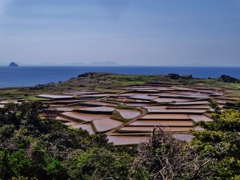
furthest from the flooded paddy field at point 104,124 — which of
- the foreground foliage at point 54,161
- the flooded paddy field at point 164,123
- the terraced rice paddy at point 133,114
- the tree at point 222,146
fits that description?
the tree at point 222,146

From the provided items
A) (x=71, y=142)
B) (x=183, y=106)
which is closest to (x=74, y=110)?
(x=183, y=106)

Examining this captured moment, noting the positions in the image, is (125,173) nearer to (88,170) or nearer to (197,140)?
(88,170)

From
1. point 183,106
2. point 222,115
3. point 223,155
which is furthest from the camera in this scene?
point 183,106

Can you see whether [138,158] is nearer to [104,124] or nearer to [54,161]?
[54,161]

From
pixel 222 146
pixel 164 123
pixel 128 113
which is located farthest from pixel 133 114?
pixel 222 146

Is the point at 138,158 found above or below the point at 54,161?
above

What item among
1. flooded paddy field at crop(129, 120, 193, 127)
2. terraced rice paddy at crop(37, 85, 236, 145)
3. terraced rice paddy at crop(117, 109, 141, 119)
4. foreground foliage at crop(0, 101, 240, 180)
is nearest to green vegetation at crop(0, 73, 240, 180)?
foreground foliage at crop(0, 101, 240, 180)

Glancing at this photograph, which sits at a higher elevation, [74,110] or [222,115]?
[222,115]

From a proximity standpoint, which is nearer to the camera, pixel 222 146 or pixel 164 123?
pixel 222 146


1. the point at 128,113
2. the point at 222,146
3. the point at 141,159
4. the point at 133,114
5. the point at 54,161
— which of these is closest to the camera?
the point at 141,159

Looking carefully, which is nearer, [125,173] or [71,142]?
[125,173]
